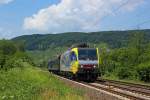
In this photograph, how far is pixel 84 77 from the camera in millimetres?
39062

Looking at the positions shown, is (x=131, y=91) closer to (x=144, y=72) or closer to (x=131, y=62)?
(x=144, y=72)

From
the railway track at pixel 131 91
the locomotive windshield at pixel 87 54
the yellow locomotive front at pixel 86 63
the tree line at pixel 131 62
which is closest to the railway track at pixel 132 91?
the railway track at pixel 131 91

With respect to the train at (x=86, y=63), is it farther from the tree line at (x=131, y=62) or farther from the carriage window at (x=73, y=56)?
the tree line at (x=131, y=62)

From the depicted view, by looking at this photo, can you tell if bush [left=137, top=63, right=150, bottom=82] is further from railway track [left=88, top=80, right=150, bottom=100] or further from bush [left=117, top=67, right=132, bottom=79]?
railway track [left=88, top=80, right=150, bottom=100]

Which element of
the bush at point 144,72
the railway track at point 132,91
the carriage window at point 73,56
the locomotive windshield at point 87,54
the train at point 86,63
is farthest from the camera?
the bush at point 144,72

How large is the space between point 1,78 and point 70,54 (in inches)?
624

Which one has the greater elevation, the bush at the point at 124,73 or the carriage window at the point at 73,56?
the carriage window at the point at 73,56

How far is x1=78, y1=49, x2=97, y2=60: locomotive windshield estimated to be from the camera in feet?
125

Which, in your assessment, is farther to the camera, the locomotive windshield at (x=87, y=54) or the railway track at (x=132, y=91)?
the locomotive windshield at (x=87, y=54)

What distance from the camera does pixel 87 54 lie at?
38312mm

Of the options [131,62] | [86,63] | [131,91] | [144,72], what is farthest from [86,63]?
[131,62]

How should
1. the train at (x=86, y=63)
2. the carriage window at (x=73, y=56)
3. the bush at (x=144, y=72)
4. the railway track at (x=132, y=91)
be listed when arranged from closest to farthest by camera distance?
the railway track at (x=132, y=91), the train at (x=86, y=63), the carriage window at (x=73, y=56), the bush at (x=144, y=72)

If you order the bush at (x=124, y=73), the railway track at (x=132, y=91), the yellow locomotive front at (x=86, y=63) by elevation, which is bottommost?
the railway track at (x=132, y=91)

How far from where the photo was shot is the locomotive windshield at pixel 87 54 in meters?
38.1
